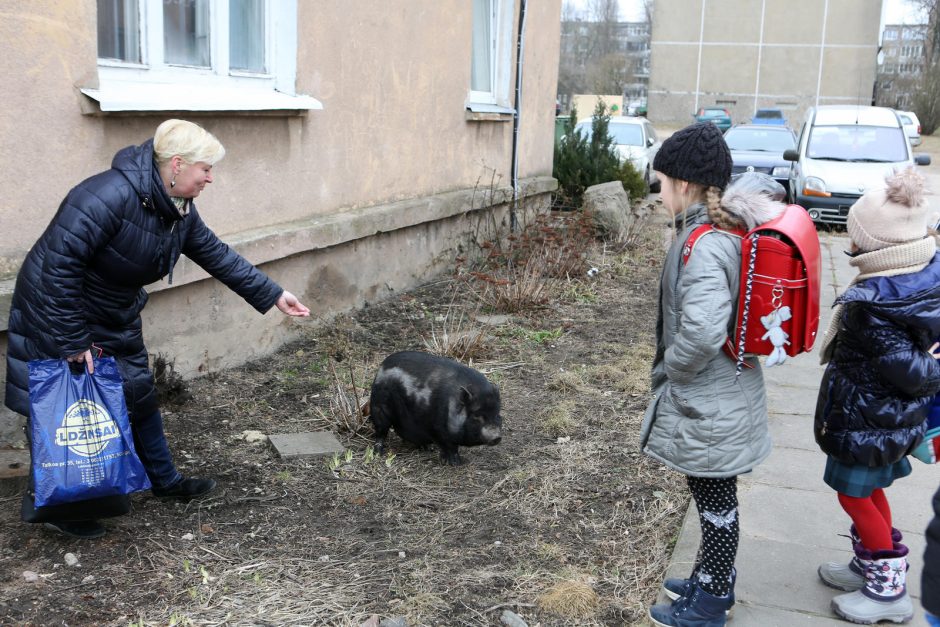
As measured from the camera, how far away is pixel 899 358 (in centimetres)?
290

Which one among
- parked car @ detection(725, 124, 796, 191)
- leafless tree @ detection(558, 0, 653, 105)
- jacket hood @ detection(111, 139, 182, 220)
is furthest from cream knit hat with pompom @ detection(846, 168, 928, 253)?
leafless tree @ detection(558, 0, 653, 105)

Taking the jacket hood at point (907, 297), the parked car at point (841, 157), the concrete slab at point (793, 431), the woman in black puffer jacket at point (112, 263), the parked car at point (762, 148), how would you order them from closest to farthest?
1. the jacket hood at point (907, 297)
2. the woman in black puffer jacket at point (112, 263)
3. the concrete slab at point (793, 431)
4. the parked car at point (841, 157)
5. the parked car at point (762, 148)

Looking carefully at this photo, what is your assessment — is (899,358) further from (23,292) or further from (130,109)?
(130,109)

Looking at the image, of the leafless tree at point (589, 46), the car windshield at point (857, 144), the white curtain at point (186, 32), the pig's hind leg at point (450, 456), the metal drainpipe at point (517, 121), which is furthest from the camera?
the leafless tree at point (589, 46)

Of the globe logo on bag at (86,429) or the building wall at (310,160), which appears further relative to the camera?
the building wall at (310,160)

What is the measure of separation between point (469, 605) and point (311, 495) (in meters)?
1.22

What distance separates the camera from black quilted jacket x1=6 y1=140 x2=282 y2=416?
10.4 feet

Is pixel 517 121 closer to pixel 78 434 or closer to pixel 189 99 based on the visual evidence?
pixel 189 99

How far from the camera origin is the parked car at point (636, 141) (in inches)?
709

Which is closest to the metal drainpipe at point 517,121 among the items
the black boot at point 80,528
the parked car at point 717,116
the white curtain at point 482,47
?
the white curtain at point 482,47

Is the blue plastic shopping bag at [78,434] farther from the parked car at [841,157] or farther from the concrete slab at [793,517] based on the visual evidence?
the parked car at [841,157]

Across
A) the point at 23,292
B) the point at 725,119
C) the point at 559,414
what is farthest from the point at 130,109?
the point at 725,119

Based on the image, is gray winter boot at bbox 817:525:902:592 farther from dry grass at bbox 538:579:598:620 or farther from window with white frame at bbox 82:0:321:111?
window with white frame at bbox 82:0:321:111

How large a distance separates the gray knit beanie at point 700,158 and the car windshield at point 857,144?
1269 cm
